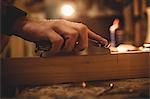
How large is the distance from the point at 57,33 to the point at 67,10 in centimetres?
35

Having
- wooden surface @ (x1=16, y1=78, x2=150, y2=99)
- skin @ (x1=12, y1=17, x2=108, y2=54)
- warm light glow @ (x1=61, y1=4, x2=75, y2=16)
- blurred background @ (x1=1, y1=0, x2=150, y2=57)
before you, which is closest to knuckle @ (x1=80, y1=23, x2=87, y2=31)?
skin @ (x1=12, y1=17, x2=108, y2=54)

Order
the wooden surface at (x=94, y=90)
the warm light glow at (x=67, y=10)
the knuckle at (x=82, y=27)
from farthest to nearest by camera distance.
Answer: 1. the warm light glow at (x=67, y=10)
2. the knuckle at (x=82, y=27)
3. the wooden surface at (x=94, y=90)

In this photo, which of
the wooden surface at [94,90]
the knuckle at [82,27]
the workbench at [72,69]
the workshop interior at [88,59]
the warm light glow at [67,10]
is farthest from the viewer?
the warm light glow at [67,10]

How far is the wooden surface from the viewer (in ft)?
7.06

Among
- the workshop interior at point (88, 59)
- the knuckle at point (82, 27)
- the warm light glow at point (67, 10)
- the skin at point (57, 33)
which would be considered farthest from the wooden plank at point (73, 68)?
the warm light glow at point (67, 10)

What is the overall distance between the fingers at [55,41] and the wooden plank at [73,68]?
0.09 meters

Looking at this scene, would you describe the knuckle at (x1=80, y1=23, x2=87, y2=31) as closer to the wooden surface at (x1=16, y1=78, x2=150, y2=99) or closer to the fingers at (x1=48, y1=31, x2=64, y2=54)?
the fingers at (x1=48, y1=31, x2=64, y2=54)

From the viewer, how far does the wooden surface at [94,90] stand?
84.7 inches

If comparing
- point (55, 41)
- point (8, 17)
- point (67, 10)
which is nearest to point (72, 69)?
point (55, 41)

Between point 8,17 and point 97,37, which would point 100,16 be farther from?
point 8,17

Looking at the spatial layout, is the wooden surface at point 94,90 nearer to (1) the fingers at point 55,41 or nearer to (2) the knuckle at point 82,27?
(1) the fingers at point 55,41

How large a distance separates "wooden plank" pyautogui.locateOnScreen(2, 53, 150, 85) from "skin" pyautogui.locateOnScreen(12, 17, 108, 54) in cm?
13

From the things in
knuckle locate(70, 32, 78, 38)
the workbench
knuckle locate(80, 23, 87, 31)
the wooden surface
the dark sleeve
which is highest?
the dark sleeve

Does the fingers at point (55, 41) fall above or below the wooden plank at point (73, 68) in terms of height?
above
